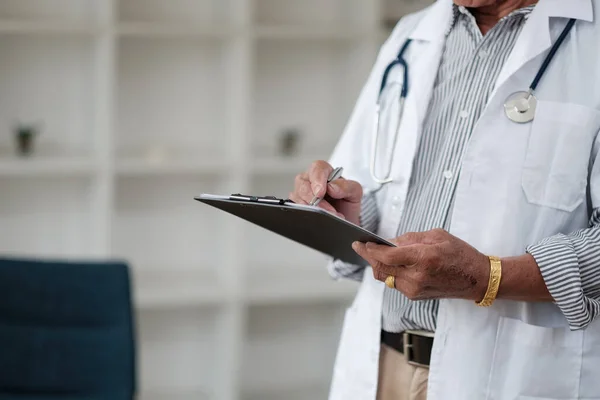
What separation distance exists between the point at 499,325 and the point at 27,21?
225cm

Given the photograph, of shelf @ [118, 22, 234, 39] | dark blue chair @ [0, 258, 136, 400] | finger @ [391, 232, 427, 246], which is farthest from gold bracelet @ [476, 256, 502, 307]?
shelf @ [118, 22, 234, 39]

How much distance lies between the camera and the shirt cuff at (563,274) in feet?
4.40

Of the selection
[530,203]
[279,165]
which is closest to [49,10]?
[279,165]

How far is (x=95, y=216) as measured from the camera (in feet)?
10.2

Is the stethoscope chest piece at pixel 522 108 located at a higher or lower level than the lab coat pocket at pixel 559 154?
higher

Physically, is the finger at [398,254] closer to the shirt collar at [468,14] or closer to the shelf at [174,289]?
the shirt collar at [468,14]

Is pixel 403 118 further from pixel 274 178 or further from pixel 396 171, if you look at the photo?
pixel 274 178

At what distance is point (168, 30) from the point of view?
121 inches

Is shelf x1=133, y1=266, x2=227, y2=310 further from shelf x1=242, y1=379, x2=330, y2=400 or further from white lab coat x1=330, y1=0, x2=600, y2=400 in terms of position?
white lab coat x1=330, y1=0, x2=600, y2=400

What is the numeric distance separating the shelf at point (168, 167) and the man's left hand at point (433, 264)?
1.86 meters

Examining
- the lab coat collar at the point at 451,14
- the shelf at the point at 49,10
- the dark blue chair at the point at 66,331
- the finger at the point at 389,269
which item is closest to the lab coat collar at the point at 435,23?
the lab coat collar at the point at 451,14

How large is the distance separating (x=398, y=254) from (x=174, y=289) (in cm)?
201

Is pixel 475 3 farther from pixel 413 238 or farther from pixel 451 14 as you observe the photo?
pixel 413 238

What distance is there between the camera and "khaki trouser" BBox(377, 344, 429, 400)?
1.56 m
